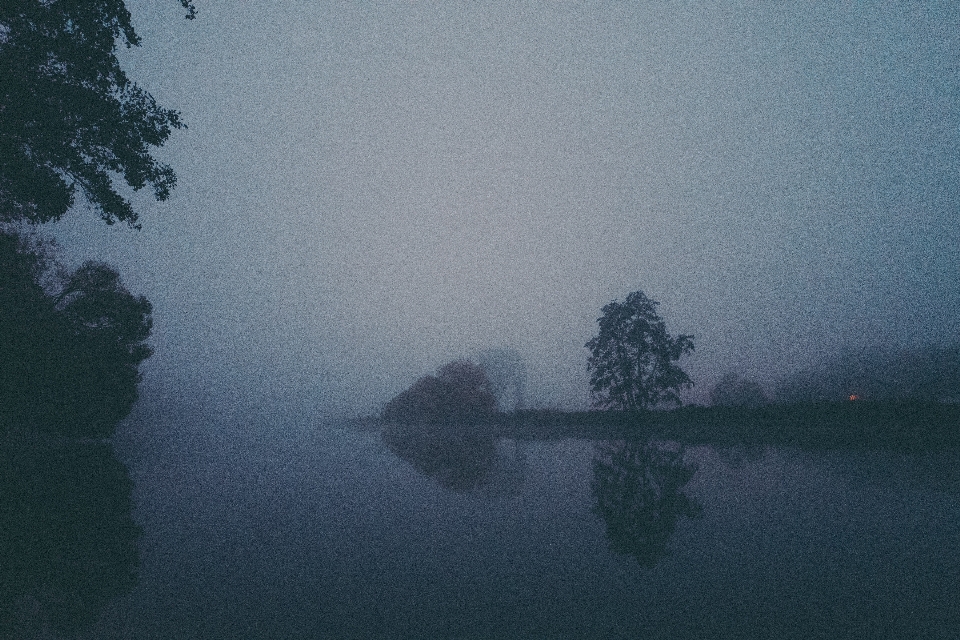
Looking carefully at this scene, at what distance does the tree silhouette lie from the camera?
117 ft

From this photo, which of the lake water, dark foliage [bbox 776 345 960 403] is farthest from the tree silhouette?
the lake water

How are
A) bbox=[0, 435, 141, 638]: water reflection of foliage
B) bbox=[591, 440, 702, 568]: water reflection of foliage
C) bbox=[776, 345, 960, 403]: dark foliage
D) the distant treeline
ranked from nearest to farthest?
1. bbox=[0, 435, 141, 638]: water reflection of foliage
2. bbox=[591, 440, 702, 568]: water reflection of foliage
3. the distant treeline
4. bbox=[776, 345, 960, 403]: dark foliage

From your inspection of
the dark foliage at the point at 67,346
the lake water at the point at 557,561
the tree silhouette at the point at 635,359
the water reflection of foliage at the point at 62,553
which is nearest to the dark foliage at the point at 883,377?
the tree silhouette at the point at 635,359

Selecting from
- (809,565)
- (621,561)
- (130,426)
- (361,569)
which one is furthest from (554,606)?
(130,426)

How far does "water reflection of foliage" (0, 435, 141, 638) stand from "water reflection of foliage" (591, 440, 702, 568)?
7.04 m

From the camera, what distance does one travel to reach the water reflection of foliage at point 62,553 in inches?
184

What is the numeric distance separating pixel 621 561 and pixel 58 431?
36200 millimetres

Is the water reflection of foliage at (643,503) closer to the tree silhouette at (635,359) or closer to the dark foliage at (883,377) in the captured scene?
the tree silhouette at (635,359)

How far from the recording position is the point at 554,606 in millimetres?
4668

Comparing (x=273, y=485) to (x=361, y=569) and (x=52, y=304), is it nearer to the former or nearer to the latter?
(x=361, y=569)

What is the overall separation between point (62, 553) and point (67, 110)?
878cm

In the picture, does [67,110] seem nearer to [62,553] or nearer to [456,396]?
[62,553]

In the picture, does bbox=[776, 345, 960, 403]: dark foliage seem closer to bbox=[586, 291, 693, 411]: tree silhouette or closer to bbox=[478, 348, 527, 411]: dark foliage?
bbox=[586, 291, 693, 411]: tree silhouette

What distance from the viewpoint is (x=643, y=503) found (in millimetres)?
9008
